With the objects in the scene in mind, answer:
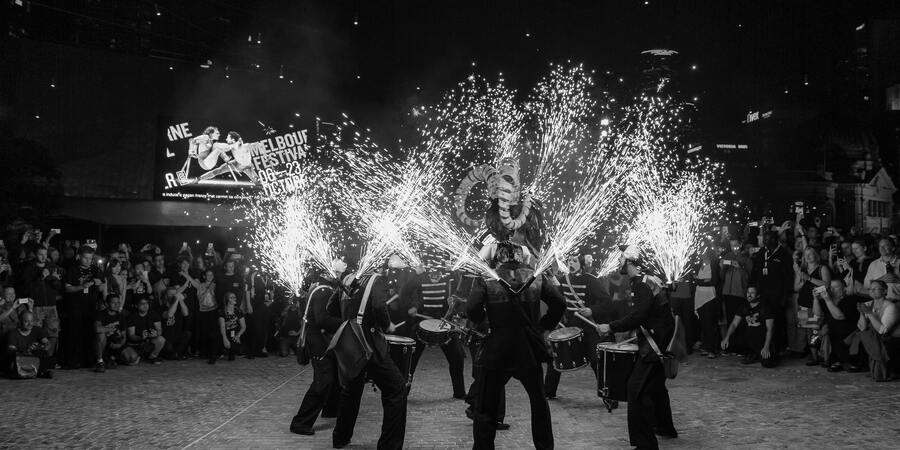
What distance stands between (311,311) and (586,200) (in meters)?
6.88

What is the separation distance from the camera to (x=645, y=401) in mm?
7723

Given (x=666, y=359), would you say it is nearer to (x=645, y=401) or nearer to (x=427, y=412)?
(x=645, y=401)

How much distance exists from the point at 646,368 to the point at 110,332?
10840 mm

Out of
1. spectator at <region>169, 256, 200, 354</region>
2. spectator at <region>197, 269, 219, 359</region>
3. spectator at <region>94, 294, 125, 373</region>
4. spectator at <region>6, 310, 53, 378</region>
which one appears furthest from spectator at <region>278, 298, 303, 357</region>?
spectator at <region>6, 310, 53, 378</region>

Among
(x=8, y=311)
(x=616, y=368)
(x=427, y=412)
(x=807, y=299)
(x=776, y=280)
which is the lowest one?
(x=427, y=412)

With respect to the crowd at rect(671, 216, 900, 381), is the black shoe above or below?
below

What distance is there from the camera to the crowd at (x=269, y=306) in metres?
13.2

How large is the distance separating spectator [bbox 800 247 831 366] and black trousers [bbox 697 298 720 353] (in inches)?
57.9

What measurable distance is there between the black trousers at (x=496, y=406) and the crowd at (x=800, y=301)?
24.5 ft

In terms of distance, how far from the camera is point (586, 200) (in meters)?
14.5

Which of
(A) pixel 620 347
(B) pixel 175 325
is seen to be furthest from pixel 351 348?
(B) pixel 175 325

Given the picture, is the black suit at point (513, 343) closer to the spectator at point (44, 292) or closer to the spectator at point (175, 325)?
the spectator at point (44, 292)

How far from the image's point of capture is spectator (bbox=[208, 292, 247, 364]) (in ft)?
51.7

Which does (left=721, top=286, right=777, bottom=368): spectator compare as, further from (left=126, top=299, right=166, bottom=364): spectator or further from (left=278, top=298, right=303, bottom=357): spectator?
(left=126, top=299, right=166, bottom=364): spectator
